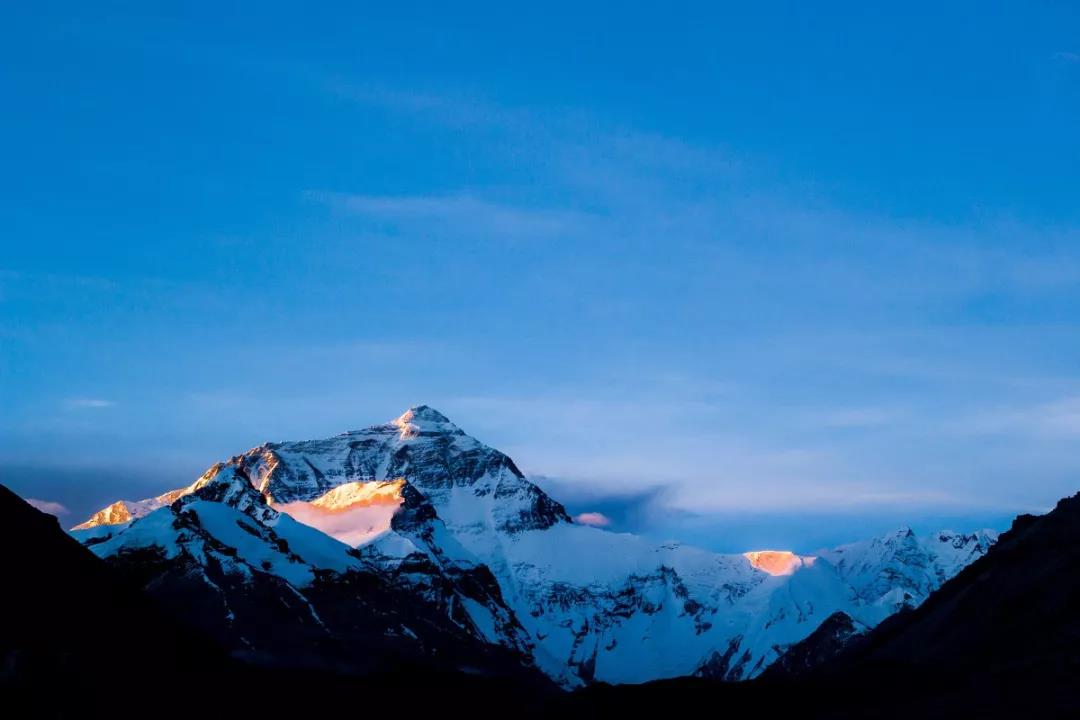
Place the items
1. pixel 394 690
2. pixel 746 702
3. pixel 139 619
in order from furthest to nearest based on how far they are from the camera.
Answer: pixel 394 690
pixel 746 702
pixel 139 619

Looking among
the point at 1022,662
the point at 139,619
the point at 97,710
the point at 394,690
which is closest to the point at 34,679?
the point at 97,710

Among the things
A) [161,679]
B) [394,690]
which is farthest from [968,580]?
[161,679]

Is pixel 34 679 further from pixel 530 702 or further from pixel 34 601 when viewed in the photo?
pixel 530 702

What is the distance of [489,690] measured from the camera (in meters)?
152

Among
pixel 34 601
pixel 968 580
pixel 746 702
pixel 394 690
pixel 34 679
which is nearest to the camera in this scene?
pixel 34 679

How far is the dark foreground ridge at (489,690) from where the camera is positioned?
92688 mm

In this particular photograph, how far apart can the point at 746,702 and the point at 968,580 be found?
46.5 metres

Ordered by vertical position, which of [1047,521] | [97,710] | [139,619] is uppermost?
[1047,521]

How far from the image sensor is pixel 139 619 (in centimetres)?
10738

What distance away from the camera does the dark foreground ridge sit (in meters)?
92.7

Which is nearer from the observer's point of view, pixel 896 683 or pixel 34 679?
pixel 34 679

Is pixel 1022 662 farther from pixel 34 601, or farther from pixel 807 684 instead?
pixel 34 601

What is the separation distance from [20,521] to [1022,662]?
83.6 metres

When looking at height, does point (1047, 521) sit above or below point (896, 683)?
above
